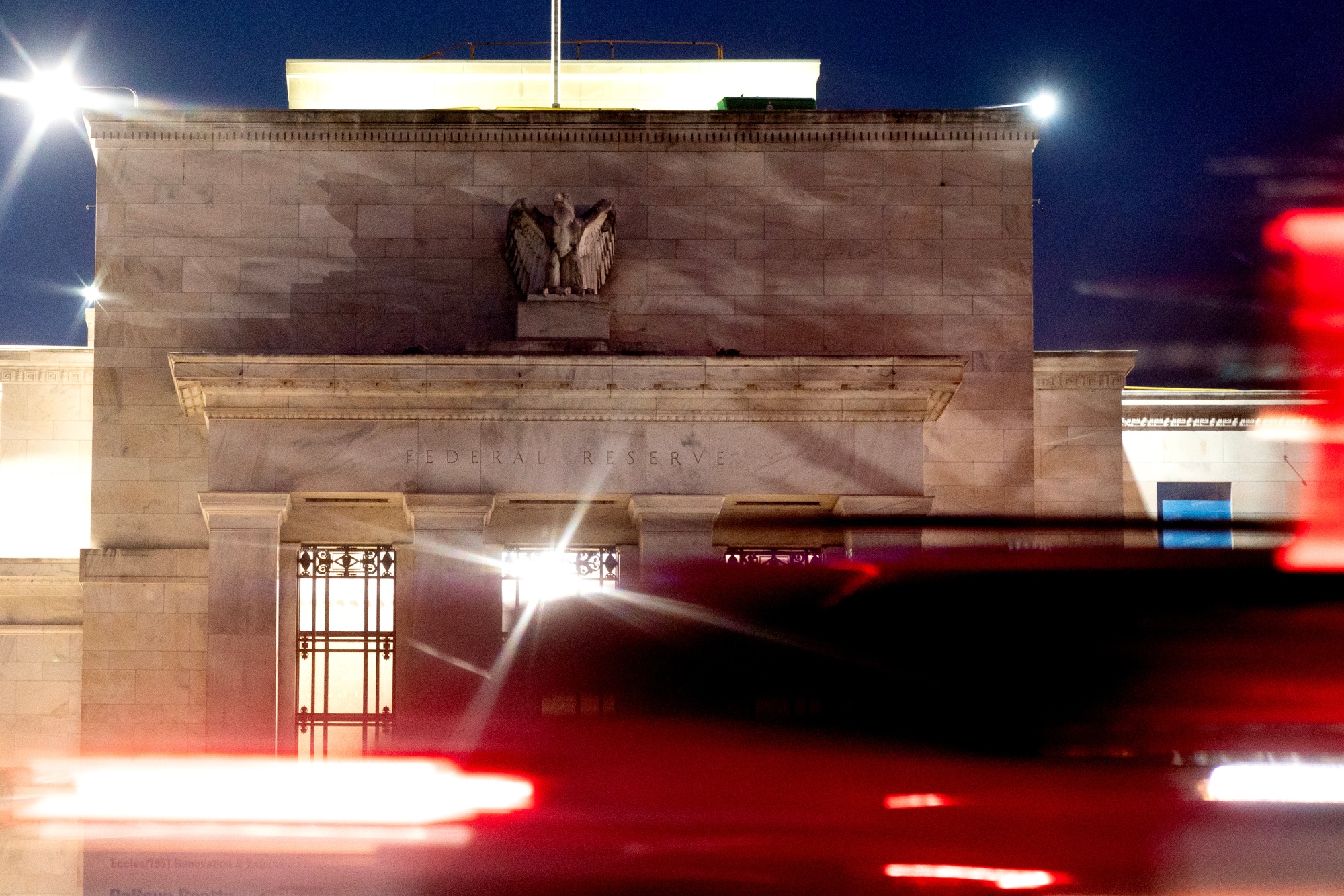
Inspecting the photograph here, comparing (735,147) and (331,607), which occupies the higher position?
(735,147)

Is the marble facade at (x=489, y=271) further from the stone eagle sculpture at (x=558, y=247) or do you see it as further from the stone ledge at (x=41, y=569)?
the stone ledge at (x=41, y=569)

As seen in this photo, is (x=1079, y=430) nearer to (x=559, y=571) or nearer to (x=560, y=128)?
(x=559, y=571)

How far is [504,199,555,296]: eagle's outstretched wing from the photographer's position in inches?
982

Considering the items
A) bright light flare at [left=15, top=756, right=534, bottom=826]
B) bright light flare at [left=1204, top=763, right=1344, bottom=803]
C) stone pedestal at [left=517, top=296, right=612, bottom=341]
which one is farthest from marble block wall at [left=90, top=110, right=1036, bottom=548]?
bright light flare at [left=1204, top=763, right=1344, bottom=803]

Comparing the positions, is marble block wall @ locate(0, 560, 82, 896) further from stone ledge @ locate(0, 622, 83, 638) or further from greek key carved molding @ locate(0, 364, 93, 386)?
greek key carved molding @ locate(0, 364, 93, 386)

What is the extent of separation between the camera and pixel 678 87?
34312 millimetres

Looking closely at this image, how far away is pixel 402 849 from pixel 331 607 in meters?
25.0

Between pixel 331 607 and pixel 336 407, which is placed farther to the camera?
pixel 331 607

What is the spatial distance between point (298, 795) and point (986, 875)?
8.39 metres

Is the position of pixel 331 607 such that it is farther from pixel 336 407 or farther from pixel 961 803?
pixel 961 803

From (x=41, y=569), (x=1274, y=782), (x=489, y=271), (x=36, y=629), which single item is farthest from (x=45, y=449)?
(x=1274, y=782)

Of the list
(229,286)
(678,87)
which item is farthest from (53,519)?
(678,87)

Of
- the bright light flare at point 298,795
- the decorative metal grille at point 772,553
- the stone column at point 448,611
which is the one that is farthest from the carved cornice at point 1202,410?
the bright light flare at point 298,795

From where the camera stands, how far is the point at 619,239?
1033 inches
